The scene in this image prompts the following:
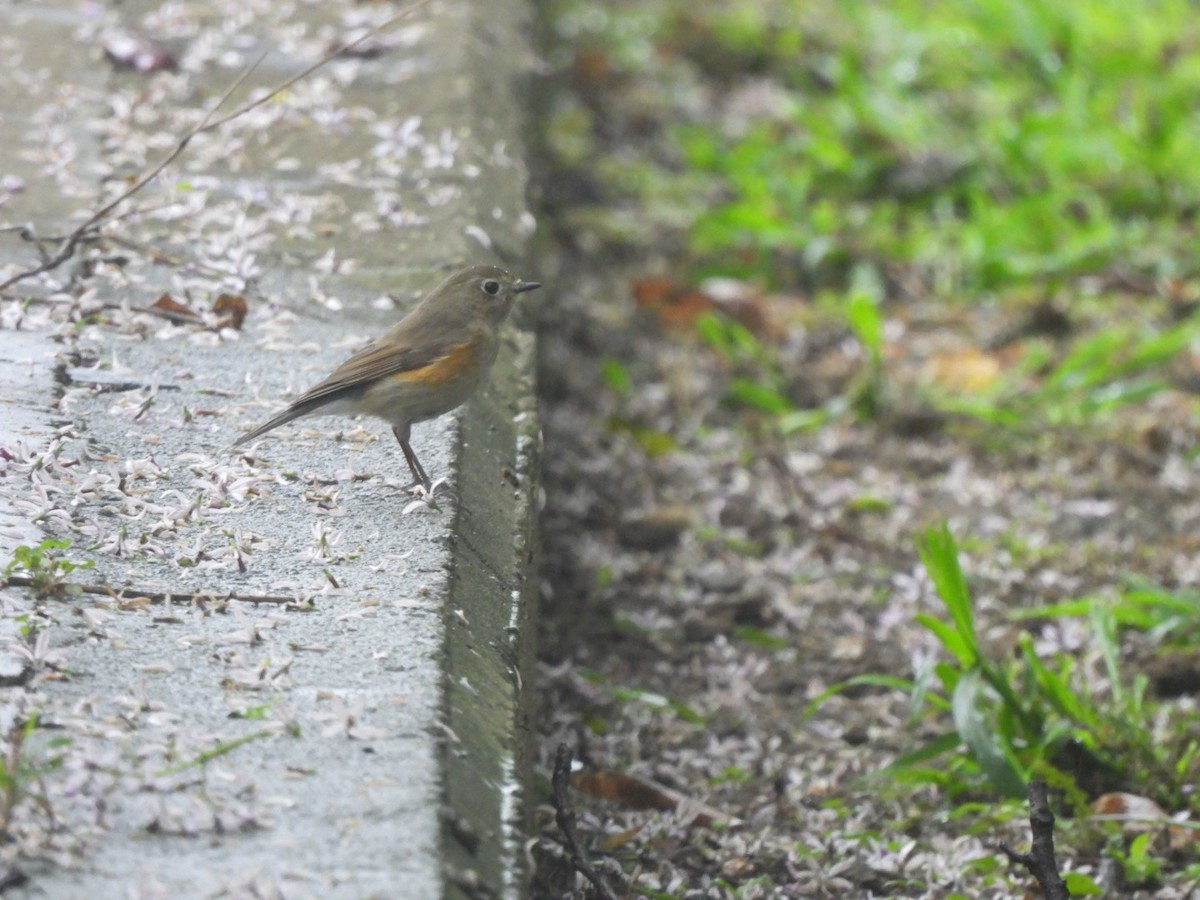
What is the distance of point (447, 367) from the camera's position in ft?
9.62

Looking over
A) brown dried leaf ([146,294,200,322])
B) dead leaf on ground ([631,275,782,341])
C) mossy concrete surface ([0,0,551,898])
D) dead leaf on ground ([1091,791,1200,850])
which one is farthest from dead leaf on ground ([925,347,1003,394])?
brown dried leaf ([146,294,200,322])

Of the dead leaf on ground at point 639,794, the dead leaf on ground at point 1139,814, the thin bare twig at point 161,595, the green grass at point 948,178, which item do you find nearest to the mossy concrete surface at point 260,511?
the thin bare twig at point 161,595

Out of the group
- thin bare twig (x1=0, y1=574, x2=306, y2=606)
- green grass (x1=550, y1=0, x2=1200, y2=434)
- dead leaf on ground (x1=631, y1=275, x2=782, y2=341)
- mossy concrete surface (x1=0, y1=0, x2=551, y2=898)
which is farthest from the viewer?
dead leaf on ground (x1=631, y1=275, x2=782, y2=341)

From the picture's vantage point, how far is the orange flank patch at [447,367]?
2.89m

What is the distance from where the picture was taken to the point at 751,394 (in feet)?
16.8

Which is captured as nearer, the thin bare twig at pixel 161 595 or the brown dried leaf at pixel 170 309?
the thin bare twig at pixel 161 595

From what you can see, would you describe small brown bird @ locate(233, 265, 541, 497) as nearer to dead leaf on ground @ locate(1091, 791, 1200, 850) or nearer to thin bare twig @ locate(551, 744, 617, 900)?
thin bare twig @ locate(551, 744, 617, 900)

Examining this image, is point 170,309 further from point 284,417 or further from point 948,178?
point 948,178

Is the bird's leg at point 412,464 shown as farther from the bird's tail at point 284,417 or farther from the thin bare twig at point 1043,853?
the thin bare twig at point 1043,853

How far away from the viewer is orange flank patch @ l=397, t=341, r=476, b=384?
2895 mm

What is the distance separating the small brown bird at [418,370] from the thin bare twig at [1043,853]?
117 cm

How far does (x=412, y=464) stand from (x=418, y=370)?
18 cm

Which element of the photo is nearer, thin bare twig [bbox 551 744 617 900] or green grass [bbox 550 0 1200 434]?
thin bare twig [bbox 551 744 617 900]

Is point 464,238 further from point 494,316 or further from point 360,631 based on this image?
→ point 360,631
